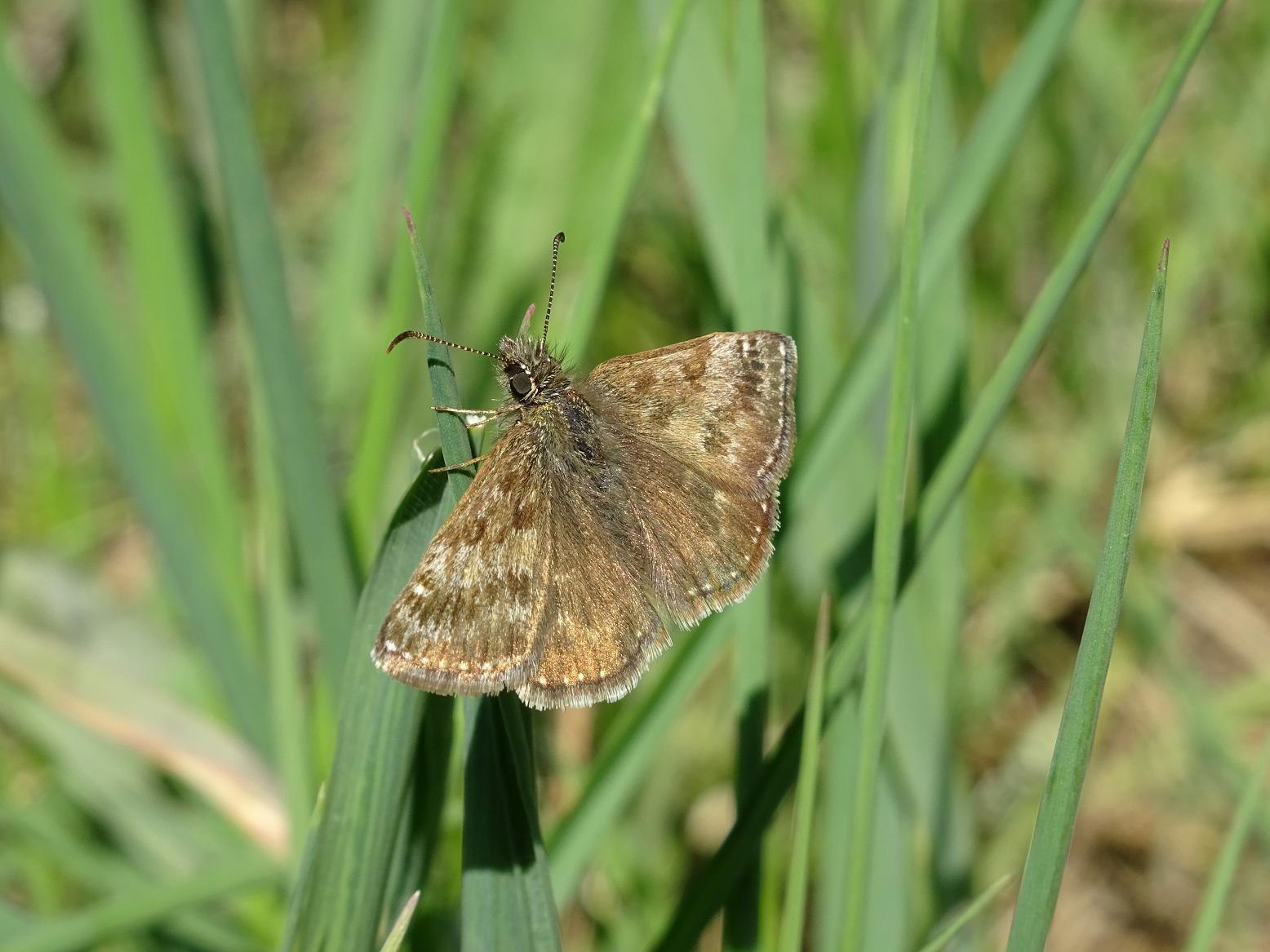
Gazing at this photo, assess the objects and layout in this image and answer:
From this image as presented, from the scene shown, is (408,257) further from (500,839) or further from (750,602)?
(500,839)

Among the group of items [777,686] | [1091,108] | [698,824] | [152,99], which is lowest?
[698,824]

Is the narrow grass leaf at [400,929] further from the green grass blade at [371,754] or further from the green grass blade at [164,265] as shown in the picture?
the green grass blade at [164,265]

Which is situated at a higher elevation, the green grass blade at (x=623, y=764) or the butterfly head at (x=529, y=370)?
the butterfly head at (x=529, y=370)

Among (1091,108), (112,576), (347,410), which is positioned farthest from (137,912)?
(1091,108)

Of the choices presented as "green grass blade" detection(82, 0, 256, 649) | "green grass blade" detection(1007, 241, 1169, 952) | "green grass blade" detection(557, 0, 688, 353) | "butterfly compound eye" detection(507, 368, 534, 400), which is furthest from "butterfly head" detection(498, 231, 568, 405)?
"green grass blade" detection(1007, 241, 1169, 952)

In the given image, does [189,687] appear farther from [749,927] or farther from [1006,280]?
[1006,280]

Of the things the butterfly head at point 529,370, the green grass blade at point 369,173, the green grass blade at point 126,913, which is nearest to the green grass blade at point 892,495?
the butterfly head at point 529,370
